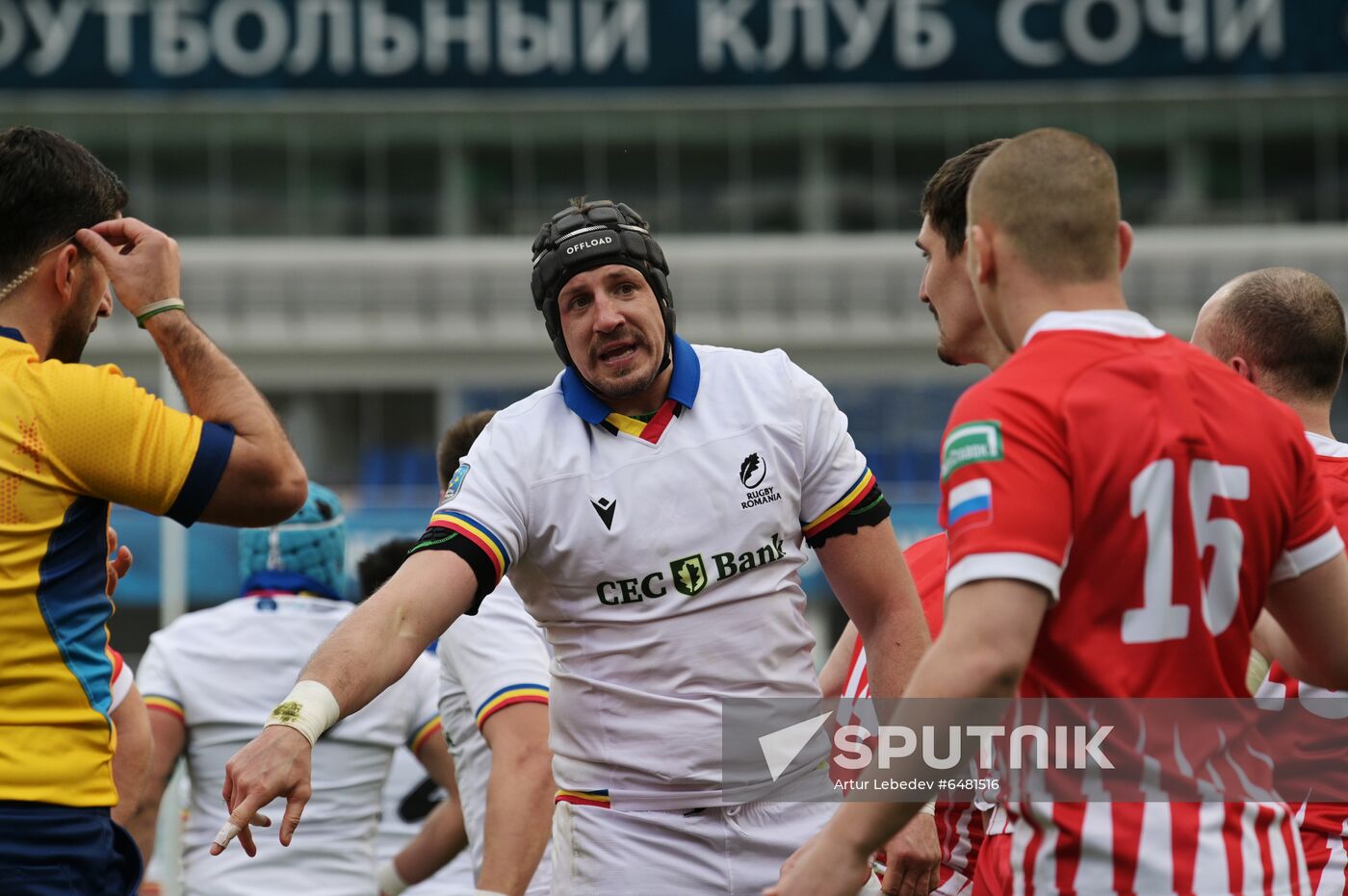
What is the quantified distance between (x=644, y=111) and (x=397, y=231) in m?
6.51

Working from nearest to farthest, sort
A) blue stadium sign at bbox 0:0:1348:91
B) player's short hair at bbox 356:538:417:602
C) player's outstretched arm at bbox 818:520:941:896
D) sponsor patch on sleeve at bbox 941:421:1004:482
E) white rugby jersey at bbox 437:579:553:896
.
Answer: sponsor patch on sleeve at bbox 941:421:1004:482, player's outstretched arm at bbox 818:520:941:896, white rugby jersey at bbox 437:579:553:896, player's short hair at bbox 356:538:417:602, blue stadium sign at bbox 0:0:1348:91

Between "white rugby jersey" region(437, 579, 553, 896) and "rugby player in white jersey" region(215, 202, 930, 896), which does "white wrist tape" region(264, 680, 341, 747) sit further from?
"white rugby jersey" region(437, 579, 553, 896)

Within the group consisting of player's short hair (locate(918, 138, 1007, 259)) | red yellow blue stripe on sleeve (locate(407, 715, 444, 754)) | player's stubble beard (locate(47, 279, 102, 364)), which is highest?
player's short hair (locate(918, 138, 1007, 259))

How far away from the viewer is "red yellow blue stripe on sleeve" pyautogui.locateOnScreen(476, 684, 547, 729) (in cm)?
503

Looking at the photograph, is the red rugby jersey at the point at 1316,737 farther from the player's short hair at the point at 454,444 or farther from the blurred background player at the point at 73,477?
the player's short hair at the point at 454,444

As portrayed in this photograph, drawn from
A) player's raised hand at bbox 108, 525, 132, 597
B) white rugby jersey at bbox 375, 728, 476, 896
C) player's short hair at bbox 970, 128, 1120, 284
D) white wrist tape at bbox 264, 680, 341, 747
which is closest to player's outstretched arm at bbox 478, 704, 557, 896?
player's raised hand at bbox 108, 525, 132, 597

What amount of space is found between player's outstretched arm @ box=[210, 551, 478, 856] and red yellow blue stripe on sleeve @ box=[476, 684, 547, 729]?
3.79 ft

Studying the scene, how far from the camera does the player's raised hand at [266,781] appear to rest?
10.6 ft

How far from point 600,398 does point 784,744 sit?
3.11 ft

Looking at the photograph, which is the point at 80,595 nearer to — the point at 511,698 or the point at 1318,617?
the point at 511,698

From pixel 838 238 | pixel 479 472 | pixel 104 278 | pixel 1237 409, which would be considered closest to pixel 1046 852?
pixel 1237 409

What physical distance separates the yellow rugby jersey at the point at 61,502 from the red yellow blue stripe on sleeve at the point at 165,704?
2482 mm

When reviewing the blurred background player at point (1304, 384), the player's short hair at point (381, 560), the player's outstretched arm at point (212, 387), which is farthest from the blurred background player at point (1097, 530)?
the player's short hair at point (381, 560)

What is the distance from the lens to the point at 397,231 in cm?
4228
